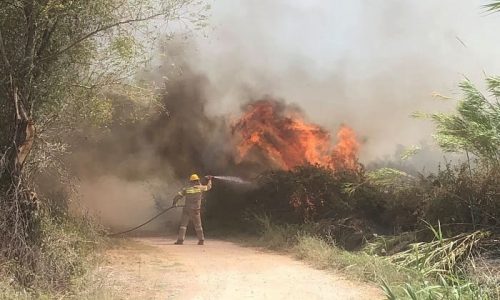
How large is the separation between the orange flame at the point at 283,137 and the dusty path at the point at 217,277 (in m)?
5.91

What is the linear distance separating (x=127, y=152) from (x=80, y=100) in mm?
9509

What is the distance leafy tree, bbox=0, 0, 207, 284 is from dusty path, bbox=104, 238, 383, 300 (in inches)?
73.3

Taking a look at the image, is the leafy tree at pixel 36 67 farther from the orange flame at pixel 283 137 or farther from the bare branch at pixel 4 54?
the orange flame at pixel 283 137

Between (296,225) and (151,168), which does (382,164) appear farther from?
(151,168)

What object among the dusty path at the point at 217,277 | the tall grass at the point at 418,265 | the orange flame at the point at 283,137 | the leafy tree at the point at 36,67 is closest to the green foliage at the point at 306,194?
the orange flame at the point at 283,137

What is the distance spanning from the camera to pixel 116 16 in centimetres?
887

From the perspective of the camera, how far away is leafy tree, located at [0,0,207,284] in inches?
316

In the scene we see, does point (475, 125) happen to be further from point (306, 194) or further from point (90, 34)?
point (90, 34)

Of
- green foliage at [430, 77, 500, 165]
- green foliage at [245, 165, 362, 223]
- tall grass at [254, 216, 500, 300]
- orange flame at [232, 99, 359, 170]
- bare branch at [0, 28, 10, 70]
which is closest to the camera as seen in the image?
tall grass at [254, 216, 500, 300]

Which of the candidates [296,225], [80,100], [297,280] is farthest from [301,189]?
[80,100]

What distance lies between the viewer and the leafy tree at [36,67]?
803 cm

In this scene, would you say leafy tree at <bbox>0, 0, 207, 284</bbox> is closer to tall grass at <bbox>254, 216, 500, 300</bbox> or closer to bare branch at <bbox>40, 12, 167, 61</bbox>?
bare branch at <bbox>40, 12, 167, 61</bbox>

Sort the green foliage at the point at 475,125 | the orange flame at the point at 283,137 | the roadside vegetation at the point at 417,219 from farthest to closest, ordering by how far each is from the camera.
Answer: the orange flame at the point at 283,137 < the green foliage at the point at 475,125 < the roadside vegetation at the point at 417,219

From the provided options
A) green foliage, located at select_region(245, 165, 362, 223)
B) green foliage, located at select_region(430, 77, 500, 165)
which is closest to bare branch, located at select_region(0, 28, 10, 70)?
green foliage, located at select_region(430, 77, 500, 165)
